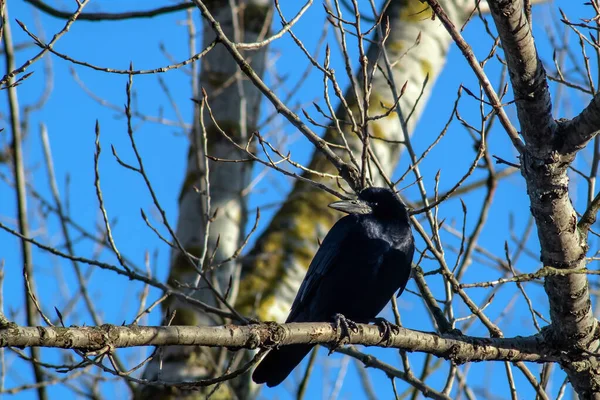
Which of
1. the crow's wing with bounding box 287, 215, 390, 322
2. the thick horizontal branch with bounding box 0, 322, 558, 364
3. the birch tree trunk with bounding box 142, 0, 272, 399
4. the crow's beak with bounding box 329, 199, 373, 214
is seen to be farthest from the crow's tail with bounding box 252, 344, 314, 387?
the birch tree trunk with bounding box 142, 0, 272, 399

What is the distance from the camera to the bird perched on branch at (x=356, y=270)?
17.1 feet

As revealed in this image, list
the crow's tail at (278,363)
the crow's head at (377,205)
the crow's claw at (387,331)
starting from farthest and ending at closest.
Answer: the crow's head at (377,205)
the crow's tail at (278,363)
the crow's claw at (387,331)

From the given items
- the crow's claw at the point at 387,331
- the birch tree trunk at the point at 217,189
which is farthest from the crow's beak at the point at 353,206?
the birch tree trunk at the point at 217,189

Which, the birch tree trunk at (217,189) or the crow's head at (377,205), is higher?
the birch tree trunk at (217,189)

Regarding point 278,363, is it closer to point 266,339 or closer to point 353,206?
point 353,206

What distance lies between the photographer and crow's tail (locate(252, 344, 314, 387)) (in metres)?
5.12

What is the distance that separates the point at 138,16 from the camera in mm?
7102

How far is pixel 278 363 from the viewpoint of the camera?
5.14 m

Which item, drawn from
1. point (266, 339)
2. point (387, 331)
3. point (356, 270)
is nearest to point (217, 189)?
point (356, 270)

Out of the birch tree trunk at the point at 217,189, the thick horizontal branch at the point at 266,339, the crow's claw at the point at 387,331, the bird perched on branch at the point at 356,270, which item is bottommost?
the thick horizontal branch at the point at 266,339

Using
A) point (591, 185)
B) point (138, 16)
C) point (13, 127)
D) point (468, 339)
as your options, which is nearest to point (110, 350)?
point (468, 339)

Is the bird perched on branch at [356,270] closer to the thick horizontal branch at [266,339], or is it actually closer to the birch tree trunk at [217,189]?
the thick horizontal branch at [266,339]

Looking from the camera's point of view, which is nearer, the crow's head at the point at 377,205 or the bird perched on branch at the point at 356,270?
the bird perched on branch at the point at 356,270

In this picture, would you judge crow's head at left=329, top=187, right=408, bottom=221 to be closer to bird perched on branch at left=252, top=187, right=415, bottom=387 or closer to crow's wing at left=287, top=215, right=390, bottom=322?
bird perched on branch at left=252, top=187, right=415, bottom=387
